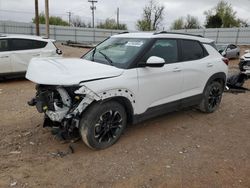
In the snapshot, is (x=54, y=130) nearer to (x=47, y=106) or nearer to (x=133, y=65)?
(x=47, y=106)

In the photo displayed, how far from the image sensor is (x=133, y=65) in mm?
3986

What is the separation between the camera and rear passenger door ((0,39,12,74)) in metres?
8.78

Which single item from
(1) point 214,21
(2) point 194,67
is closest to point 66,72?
(2) point 194,67

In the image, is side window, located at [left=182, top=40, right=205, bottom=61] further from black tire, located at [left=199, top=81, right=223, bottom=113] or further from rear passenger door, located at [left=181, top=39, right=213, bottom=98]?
black tire, located at [left=199, top=81, right=223, bottom=113]

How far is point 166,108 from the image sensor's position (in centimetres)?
467

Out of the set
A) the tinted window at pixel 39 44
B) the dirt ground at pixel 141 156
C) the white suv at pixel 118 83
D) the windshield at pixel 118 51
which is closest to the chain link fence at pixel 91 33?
the tinted window at pixel 39 44

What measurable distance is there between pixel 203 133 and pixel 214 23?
53778 mm

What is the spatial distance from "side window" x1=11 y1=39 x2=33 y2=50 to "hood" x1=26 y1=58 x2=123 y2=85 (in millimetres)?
5704

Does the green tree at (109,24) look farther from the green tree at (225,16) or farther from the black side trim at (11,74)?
the black side trim at (11,74)

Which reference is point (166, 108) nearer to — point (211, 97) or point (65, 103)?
point (211, 97)

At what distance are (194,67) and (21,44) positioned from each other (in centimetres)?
681

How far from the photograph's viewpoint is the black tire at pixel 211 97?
5594 millimetres

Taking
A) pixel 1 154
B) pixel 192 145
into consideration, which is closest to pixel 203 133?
pixel 192 145

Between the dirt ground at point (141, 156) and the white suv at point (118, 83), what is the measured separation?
0.37 m
